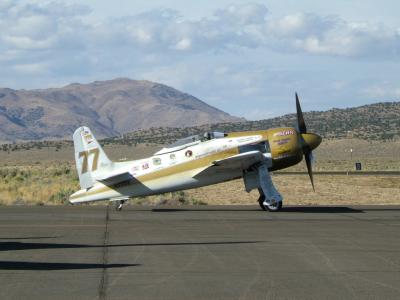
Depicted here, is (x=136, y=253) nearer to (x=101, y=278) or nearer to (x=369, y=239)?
(x=101, y=278)

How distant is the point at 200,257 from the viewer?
1515 centimetres

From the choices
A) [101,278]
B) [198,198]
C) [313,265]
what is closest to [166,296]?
[101,278]

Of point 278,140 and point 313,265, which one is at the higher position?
point 278,140

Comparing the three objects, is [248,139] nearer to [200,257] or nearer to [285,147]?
[285,147]

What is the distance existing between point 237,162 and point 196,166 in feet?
4.98

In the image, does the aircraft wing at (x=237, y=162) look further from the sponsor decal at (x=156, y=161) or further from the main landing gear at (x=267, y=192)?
the sponsor decal at (x=156, y=161)

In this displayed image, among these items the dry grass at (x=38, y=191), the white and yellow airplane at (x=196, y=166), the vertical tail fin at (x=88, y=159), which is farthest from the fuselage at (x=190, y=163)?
the dry grass at (x=38, y=191)

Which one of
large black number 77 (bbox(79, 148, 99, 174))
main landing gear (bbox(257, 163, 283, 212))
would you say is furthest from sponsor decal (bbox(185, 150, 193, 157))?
large black number 77 (bbox(79, 148, 99, 174))

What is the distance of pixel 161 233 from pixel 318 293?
8881 mm

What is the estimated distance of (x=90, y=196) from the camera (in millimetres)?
27891

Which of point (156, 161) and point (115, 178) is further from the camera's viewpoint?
point (156, 161)

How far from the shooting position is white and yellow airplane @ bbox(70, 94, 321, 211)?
2788cm

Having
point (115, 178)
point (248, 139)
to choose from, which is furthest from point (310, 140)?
point (115, 178)

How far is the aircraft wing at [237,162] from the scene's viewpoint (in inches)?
1077
